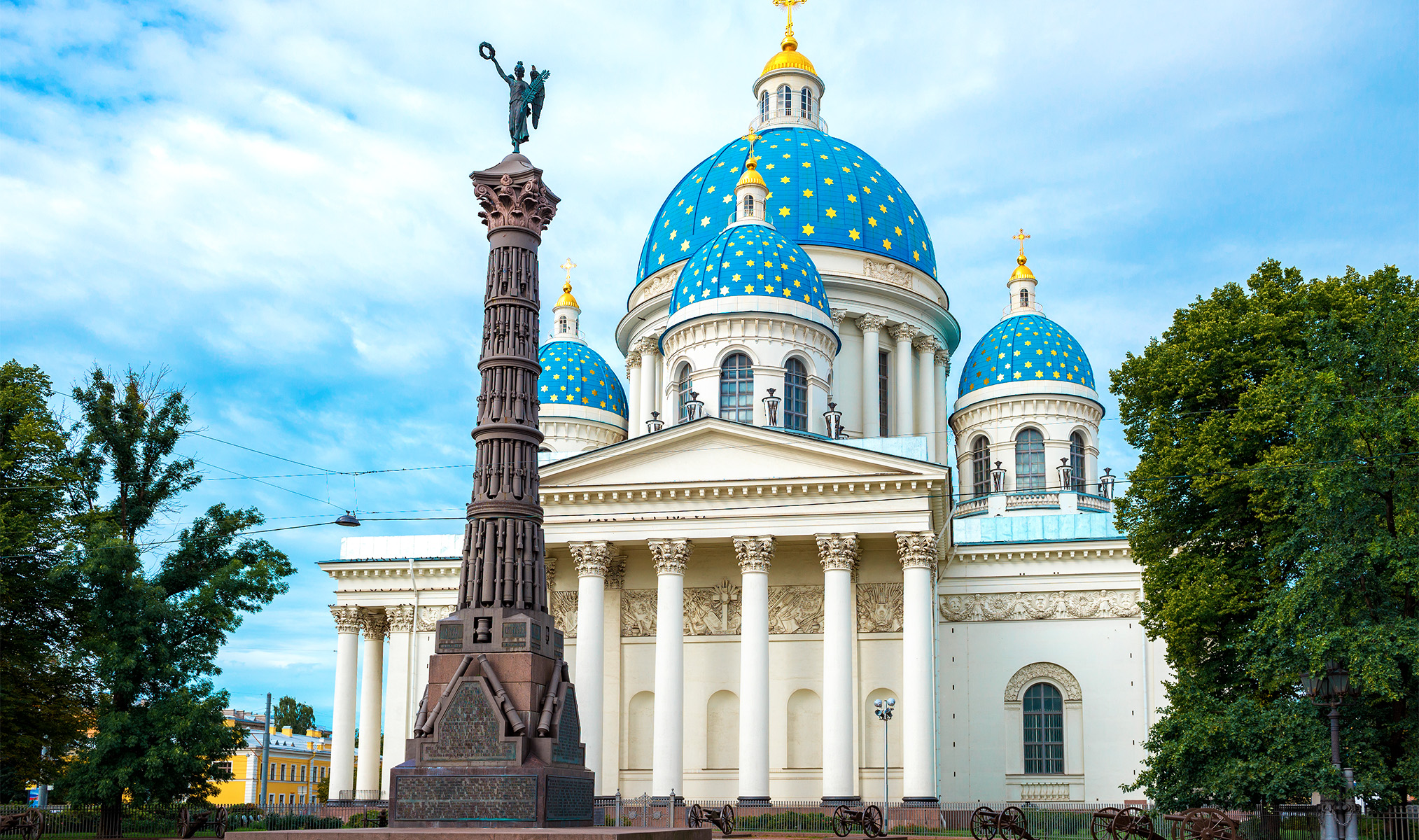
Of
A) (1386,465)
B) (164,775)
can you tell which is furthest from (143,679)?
(1386,465)

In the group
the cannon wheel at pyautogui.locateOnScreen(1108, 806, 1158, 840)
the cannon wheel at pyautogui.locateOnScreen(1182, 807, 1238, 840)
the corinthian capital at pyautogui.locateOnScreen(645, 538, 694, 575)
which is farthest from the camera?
the corinthian capital at pyautogui.locateOnScreen(645, 538, 694, 575)

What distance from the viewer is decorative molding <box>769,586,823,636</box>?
119 feet

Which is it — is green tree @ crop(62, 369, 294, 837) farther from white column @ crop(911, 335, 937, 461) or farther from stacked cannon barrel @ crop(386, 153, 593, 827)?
white column @ crop(911, 335, 937, 461)

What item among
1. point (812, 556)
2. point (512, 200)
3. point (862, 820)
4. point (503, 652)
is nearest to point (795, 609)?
point (812, 556)

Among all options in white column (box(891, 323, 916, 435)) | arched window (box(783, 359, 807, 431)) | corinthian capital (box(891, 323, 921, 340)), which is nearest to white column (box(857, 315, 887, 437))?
corinthian capital (box(891, 323, 921, 340))

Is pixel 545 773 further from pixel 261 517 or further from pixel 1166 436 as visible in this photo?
pixel 261 517

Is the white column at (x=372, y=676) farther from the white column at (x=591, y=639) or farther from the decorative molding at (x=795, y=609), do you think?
the decorative molding at (x=795, y=609)

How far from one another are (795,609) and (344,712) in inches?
643

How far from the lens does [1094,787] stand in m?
36.7

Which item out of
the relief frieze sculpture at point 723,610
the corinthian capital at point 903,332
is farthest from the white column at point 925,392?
the relief frieze sculpture at point 723,610

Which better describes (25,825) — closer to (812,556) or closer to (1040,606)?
(812,556)

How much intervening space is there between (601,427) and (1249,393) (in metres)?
29.9

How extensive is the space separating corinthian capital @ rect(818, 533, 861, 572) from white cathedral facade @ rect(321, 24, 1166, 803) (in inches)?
3.1

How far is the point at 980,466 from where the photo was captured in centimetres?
4969
